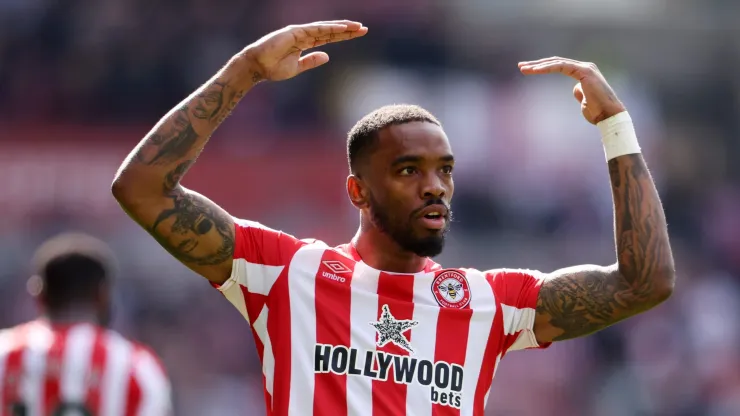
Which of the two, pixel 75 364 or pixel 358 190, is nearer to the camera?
pixel 358 190

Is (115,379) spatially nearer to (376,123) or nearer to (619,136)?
(376,123)

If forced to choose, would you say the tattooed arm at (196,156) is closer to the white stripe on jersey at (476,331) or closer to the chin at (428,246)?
the chin at (428,246)

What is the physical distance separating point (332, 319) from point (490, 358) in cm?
61

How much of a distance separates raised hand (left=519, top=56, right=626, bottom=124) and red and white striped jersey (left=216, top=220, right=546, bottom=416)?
2.19 feet

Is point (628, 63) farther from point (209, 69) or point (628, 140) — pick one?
point (628, 140)

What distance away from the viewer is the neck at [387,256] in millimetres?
4473

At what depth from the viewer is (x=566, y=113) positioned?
1622 centimetres

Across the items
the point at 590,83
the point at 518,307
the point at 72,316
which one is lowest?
the point at 518,307

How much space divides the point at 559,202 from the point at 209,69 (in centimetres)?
491

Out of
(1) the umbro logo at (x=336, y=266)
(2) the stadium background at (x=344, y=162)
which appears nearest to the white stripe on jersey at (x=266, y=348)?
(1) the umbro logo at (x=336, y=266)

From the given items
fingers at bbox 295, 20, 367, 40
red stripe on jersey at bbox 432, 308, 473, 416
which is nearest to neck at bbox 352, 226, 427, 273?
red stripe on jersey at bbox 432, 308, 473, 416

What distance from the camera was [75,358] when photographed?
522 centimetres

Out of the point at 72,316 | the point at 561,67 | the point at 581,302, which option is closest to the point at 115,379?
the point at 72,316

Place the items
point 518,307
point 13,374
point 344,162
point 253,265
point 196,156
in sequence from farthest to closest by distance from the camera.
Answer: point 344,162 → point 13,374 → point 518,307 → point 253,265 → point 196,156
